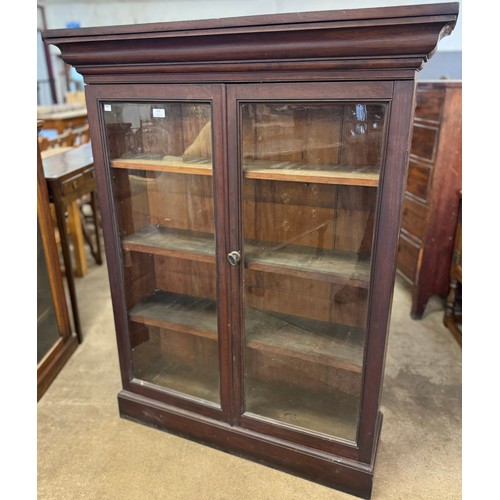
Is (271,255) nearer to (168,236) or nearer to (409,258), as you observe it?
(168,236)

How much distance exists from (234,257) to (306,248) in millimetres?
254

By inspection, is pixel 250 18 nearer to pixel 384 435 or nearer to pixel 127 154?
pixel 127 154

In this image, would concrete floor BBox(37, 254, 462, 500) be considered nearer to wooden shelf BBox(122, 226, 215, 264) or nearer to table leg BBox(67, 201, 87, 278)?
wooden shelf BBox(122, 226, 215, 264)

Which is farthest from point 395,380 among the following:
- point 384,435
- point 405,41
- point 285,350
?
point 405,41

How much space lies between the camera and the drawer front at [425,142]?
2.22 meters

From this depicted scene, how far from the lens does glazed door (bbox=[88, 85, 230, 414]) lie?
134 centimetres

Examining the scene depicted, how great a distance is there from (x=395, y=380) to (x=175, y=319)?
1.10 m

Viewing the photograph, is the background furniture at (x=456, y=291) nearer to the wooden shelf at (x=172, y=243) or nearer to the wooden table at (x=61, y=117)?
the wooden shelf at (x=172, y=243)

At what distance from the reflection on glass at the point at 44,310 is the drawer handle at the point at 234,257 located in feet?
3.49

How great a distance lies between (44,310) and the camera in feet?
6.72

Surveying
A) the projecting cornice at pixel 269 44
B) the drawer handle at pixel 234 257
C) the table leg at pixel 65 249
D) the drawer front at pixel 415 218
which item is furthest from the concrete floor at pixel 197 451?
the projecting cornice at pixel 269 44

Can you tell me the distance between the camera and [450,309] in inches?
94.3

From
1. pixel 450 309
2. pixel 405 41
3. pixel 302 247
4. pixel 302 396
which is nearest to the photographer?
pixel 405 41

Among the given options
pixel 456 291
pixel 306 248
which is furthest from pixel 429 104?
pixel 306 248
